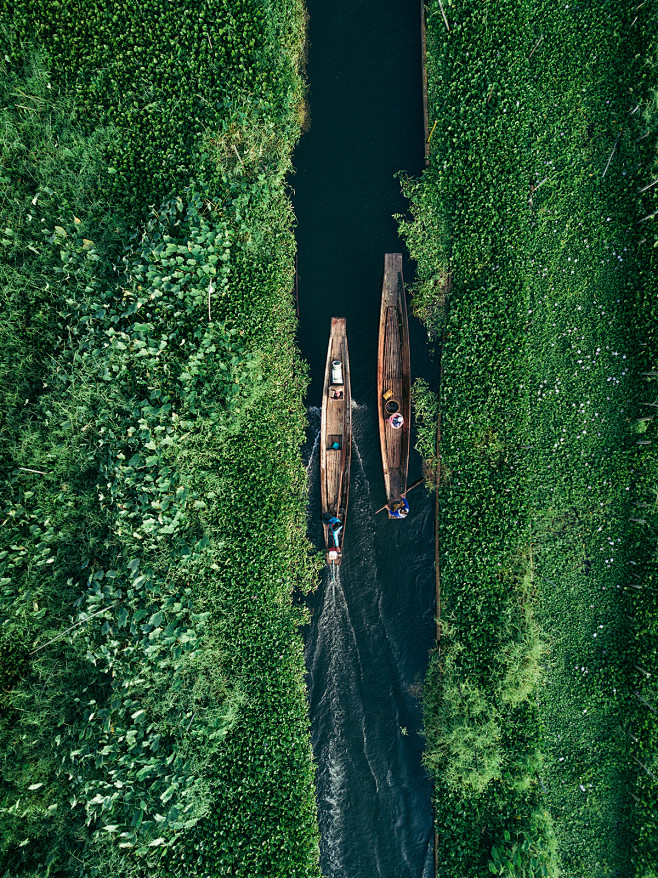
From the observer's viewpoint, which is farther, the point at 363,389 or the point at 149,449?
the point at 363,389

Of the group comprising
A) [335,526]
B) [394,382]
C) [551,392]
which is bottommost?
[335,526]

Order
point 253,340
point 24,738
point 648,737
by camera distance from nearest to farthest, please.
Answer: point 24,738 → point 648,737 → point 253,340

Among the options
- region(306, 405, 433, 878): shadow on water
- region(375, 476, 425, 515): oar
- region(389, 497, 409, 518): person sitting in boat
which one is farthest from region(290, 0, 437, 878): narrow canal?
region(389, 497, 409, 518): person sitting in boat

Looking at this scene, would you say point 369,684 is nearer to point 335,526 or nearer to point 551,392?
point 335,526

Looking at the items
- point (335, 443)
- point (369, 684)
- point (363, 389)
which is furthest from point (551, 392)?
point (369, 684)

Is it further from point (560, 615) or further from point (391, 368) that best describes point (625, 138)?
point (560, 615)

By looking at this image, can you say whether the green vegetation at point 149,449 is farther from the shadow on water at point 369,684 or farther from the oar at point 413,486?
the oar at point 413,486

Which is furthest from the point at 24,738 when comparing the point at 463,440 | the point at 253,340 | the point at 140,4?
the point at 140,4
